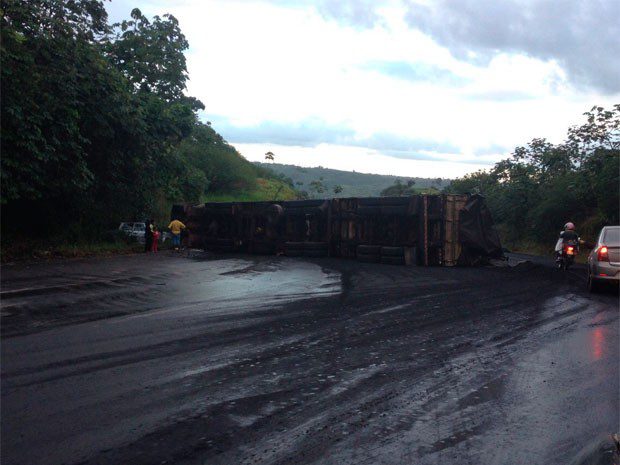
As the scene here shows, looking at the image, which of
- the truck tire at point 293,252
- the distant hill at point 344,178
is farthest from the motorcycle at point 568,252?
the distant hill at point 344,178

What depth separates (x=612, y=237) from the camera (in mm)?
12953

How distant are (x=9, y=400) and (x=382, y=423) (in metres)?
3.21

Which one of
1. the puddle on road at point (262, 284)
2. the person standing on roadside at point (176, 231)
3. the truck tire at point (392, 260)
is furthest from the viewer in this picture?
the person standing on roadside at point (176, 231)

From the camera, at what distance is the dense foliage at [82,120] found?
18.9 metres

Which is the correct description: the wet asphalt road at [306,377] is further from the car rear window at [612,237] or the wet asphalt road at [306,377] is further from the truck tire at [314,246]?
the truck tire at [314,246]

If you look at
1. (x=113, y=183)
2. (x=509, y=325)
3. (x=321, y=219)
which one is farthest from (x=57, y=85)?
(x=509, y=325)

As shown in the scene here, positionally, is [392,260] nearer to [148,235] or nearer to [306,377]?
[148,235]

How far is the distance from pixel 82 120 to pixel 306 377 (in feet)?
62.7

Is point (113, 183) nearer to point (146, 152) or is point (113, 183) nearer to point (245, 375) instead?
point (146, 152)

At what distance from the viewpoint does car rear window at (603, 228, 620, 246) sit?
41.6ft

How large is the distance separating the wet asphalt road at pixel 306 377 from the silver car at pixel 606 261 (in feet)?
1.45

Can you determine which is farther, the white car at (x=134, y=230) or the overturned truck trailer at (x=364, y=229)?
the white car at (x=134, y=230)

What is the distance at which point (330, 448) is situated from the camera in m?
4.47

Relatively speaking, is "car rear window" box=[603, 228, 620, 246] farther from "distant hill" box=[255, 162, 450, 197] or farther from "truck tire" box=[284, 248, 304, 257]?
"distant hill" box=[255, 162, 450, 197]
